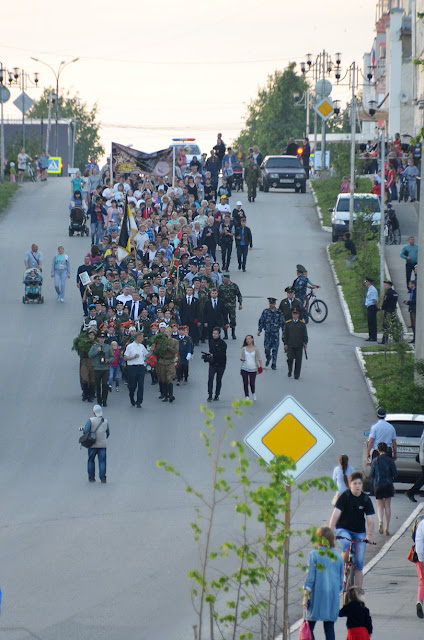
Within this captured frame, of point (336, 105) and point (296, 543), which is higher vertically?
point (336, 105)

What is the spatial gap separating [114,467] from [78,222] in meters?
25.1

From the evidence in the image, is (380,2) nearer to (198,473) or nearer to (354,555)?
(198,473)

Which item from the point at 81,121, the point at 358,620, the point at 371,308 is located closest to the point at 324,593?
the point at 358,620

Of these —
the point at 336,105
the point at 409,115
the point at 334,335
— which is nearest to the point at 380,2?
the point at 336,105

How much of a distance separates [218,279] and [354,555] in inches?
732

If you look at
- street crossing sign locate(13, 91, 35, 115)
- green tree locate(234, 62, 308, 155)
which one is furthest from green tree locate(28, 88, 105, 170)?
street crossing sign locate(13, 91, 35, 115)

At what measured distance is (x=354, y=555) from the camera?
13.6 m

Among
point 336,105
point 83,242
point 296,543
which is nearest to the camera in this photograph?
point 296,543

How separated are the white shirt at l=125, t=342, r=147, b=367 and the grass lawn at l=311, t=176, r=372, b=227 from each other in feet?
79.4

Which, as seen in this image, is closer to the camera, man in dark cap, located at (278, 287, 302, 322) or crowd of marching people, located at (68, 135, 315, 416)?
crowd of marching people, located at (68, 135, 315, 416)

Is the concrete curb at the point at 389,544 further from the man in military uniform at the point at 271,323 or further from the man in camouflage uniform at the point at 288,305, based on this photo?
the man in camouflage uniform at the point at 288,305

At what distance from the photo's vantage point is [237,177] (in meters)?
56.9

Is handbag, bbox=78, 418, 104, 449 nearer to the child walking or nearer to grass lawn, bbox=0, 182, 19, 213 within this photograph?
the child walking

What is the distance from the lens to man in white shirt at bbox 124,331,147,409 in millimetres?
25078
